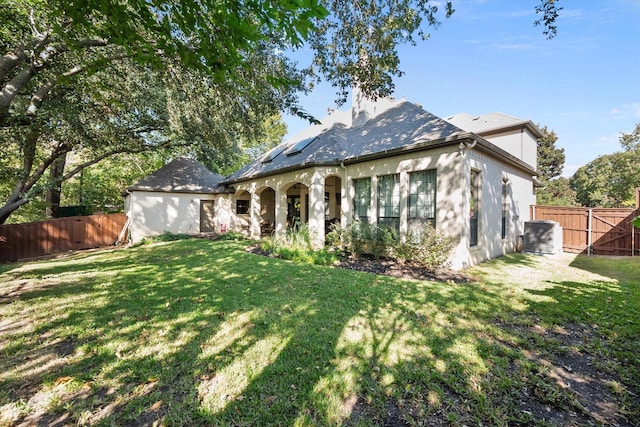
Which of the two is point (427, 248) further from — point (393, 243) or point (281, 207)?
point (281, 207)

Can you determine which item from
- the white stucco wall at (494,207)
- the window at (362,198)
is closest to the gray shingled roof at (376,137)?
the window at (362,198)

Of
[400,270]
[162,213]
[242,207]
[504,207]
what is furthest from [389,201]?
[162,213]

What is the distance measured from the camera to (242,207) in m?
18.3

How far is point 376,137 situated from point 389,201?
9.44 ft

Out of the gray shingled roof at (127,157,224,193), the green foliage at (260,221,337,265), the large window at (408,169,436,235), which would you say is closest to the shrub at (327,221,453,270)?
the large window at (408,169,436,235)

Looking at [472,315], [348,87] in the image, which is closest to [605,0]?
[348,87]

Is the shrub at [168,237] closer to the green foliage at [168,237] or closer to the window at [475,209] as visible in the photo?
the green foliage at [168,237]

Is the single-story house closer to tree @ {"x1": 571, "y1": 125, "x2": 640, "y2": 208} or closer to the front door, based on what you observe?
the front door

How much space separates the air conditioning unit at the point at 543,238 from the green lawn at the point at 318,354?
201 inches

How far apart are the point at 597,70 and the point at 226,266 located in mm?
12550

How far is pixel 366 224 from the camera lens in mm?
9609

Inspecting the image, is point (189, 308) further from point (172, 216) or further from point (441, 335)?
point (172, 216)

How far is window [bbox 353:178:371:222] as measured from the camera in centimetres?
1029

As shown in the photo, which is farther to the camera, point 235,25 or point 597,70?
point 597,70
